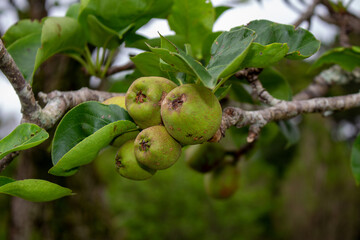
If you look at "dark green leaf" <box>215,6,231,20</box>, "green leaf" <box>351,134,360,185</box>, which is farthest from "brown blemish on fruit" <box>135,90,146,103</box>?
"green leaf" <box>351,134,360,185</box>

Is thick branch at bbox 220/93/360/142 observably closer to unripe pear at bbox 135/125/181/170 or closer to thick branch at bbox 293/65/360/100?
unripe pear at bbox 135/125/181/170

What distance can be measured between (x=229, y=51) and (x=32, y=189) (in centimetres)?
47

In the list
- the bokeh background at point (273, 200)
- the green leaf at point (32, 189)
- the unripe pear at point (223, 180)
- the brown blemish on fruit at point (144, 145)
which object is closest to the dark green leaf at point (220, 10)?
the unripe pear at point (223, 180)

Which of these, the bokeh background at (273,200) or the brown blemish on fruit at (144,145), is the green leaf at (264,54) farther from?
the bokeh background at (273,200)

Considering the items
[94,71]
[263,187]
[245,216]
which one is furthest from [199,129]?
[263,187]

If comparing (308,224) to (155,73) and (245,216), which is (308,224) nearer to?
(245,216)

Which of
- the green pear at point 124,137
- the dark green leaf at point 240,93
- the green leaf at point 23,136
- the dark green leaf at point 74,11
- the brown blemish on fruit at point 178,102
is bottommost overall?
the dark green leaf at point 240,93

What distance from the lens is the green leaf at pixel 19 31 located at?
41.6 inches

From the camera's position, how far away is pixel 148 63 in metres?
0.89

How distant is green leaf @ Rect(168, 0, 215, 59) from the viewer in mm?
1022

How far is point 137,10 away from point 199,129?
48 centimetres

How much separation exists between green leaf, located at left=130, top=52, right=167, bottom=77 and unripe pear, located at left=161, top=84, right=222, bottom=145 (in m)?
0.21

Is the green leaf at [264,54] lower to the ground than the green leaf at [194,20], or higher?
higher

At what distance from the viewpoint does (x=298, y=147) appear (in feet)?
18.0
